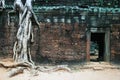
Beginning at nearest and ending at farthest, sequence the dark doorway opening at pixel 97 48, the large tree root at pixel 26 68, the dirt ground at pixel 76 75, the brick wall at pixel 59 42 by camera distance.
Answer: the dirt ground at pixel 76 75
the large tree root at pixel 26 68
the brick wall at pixel 59 42
the dark doorway opening at pixel 97 48

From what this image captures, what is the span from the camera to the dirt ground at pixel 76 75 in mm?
9969

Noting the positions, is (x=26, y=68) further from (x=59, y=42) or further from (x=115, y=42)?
(x=115, y=42)

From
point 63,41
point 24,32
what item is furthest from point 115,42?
point 24,32

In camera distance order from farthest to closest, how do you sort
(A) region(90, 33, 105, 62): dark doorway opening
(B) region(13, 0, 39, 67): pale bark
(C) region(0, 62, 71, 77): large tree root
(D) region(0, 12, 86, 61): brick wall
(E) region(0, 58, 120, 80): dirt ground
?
(A) region(90, 33, 105, 62): dark doorway opening
(D) region(0, 12, 86, 61): brick wall
(B) region(13, 0, 39, 67): pale bark
(C) region(0, 62, 71, 77): large tree root
(E) region(0, 58, 120, 80): dirt ground

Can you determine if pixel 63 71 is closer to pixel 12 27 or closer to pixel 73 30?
pixel 73 30

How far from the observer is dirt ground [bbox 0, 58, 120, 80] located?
997cm

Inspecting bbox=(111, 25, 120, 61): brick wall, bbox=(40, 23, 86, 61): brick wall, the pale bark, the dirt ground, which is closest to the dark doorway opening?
bbox=(111, 25, 120, 61): brick wall

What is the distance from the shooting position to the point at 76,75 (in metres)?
10.4

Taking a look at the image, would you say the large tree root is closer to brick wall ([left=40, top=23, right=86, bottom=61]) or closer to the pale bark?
the pale bark

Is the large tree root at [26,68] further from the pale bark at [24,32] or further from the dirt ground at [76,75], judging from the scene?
the pale bark at [24,32]

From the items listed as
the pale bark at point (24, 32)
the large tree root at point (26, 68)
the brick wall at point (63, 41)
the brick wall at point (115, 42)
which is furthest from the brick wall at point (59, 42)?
the brick wall at point (115, 42)

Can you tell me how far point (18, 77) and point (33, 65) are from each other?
0.95 metres

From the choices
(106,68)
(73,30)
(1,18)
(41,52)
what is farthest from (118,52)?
(1,18)

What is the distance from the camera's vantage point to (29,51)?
1138cm
